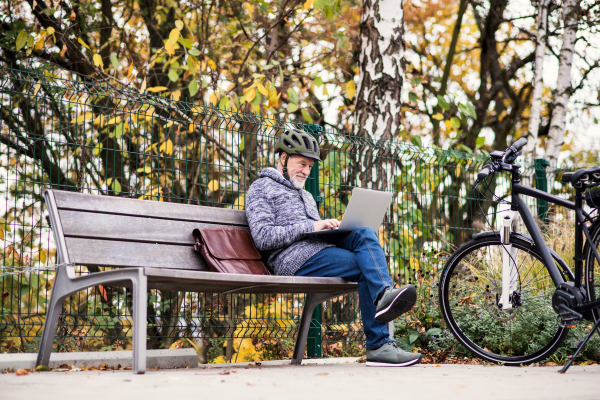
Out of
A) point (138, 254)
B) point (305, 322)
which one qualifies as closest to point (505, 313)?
point (305, 322)

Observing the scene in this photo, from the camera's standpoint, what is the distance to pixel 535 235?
3.78m

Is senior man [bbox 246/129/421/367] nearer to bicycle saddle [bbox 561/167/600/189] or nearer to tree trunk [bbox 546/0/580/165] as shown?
bicycle saddle [bbox 561/167/600/189]

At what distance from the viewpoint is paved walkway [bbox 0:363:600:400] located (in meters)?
2.34

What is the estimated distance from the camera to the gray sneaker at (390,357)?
3.67 m

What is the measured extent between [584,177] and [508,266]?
737 millimetres

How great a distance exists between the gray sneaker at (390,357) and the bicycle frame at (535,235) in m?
0.79

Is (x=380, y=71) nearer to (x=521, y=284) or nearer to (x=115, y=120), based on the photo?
(x=115, y=120)

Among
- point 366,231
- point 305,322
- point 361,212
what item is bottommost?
point 305,322

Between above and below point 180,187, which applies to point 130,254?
below

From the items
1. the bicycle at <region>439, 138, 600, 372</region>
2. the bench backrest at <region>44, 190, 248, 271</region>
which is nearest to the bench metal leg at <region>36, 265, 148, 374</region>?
the bench backrest at <region>44, 190, 248, 271</region>

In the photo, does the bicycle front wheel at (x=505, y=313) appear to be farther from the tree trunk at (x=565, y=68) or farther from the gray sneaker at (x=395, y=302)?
the tree trunk at (x=565, y=68)

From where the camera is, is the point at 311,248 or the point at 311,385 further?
the point at 311,248

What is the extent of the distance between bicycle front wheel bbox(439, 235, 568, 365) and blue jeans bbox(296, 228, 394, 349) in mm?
642

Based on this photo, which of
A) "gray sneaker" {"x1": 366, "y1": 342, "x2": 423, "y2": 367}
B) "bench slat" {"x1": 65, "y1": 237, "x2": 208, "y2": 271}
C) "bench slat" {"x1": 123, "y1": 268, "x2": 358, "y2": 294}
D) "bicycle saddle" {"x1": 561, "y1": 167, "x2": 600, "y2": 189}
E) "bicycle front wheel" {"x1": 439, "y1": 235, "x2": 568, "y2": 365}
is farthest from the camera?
"bicycle front wheel" {"x1": 439, "y1": 235, "x2": 568, "y2": 365}
